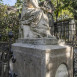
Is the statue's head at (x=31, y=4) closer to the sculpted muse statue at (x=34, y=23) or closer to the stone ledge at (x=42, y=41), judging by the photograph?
the sculpted muse statue at (x=34, y=23)

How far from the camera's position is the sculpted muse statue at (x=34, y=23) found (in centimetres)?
395

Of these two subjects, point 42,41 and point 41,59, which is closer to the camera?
point 41,59

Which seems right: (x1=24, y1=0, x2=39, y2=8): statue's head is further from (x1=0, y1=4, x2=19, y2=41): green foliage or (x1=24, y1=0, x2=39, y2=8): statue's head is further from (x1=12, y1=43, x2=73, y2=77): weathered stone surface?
(x1=0, y1=4, x2=19, y2=41): green foliage

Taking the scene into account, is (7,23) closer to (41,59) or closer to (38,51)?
(38,51)

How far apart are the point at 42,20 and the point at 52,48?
1.21 meters

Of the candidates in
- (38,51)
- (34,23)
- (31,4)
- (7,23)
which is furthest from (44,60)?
(7,23)

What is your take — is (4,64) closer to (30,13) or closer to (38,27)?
(38,27)

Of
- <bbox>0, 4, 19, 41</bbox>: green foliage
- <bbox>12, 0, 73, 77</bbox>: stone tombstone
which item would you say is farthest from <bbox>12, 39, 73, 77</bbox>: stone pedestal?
<bbox>0, 4, 19, 41</bbox>: green foliage

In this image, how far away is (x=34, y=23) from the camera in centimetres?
397

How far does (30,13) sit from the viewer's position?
408cm

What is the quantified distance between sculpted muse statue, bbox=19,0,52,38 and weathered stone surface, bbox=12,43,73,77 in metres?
0.53

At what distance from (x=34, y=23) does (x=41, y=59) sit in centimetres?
133

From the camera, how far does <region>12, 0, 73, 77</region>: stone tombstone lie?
10.4 ft

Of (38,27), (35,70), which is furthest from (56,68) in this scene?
(38,27)
